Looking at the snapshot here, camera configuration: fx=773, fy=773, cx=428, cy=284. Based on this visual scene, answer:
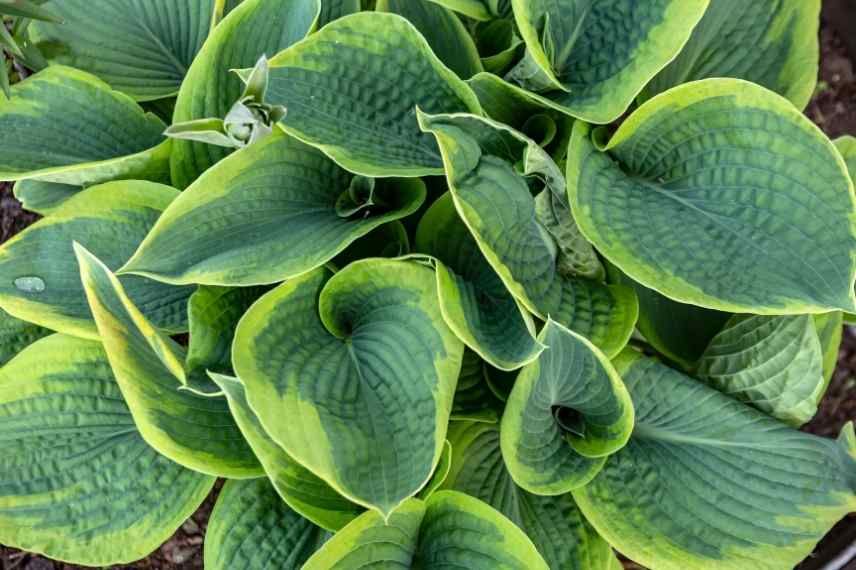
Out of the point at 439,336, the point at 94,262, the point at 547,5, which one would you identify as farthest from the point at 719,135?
the point at 94,262

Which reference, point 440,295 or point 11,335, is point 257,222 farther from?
point 11,335

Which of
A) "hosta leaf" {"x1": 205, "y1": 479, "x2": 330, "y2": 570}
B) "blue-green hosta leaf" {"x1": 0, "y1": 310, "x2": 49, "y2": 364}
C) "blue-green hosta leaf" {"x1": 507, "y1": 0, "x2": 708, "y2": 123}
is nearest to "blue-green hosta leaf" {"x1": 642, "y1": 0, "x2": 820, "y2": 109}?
"blue-green hosta leaf" {"x1": 507, "y1": 0, "x2": 708, "y2": 123}

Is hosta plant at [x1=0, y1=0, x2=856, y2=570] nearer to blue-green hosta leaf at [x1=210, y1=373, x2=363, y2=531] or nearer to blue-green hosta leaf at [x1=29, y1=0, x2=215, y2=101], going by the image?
blue-green hosta leaf at [x1=210, y1=373, x2=363, y2=531]

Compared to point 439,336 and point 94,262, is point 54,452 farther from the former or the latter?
point 439,336

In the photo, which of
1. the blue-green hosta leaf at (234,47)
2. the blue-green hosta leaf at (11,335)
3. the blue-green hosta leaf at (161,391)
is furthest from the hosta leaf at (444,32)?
the blue-green hosta leaf at (11,335)

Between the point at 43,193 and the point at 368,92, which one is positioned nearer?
the point at 368,92

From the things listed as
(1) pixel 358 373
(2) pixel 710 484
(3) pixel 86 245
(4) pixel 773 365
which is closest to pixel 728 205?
(4) pixel 773 365
